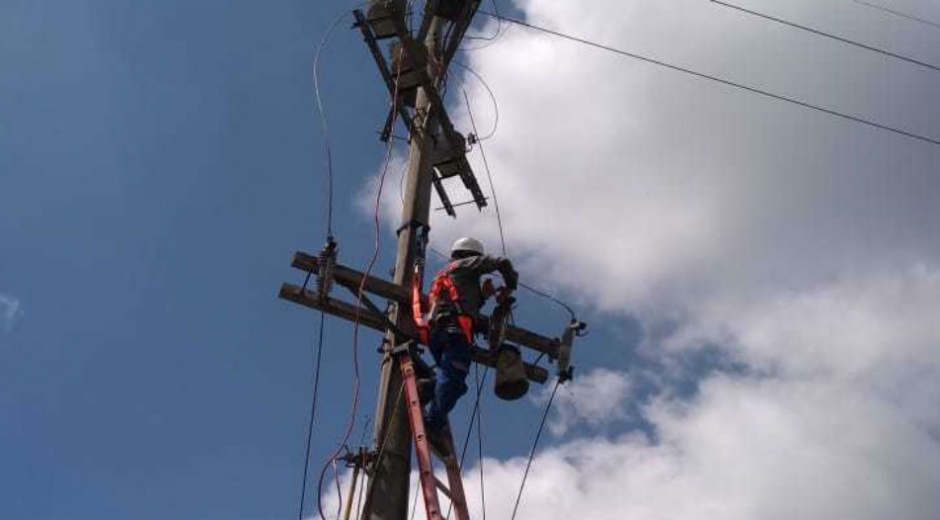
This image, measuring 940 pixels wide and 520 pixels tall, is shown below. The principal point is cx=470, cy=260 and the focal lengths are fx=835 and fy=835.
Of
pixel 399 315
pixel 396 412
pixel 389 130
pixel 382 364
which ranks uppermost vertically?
pixel 389 130

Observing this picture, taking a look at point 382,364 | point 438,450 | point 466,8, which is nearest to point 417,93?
point 466,8

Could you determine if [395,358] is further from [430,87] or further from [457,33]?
[457,33]

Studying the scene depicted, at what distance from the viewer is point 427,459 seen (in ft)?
16.9

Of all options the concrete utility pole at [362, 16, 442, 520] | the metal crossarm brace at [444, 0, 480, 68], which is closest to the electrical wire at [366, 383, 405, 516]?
the concrete utility pole at [362, 16, 442, 520]

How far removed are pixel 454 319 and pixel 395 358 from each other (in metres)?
0.49

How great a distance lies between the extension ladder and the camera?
501 cm

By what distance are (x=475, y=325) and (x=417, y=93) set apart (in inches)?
99.2

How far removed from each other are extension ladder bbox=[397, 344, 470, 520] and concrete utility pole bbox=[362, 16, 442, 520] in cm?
12

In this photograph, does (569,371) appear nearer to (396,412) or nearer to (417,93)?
(396,412)

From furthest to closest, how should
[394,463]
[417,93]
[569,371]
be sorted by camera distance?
[417,93] → [569,371] → [394,463]

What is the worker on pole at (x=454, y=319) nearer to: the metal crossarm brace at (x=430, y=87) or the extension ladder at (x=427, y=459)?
the extension ladder at (x=427, y=459)

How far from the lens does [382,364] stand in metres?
5.90

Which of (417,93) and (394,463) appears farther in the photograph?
(417,93)

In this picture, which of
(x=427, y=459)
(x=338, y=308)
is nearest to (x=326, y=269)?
(x=338, y=308)
